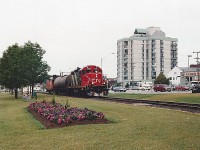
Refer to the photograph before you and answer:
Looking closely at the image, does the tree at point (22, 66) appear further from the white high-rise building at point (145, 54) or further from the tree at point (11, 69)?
the white high-rise building at point (145, 54)

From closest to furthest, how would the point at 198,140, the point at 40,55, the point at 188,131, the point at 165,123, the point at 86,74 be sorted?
1. the point at 198,140
2. the point at 188,131
3. the point at 165,123
4. the point at 86,74
5. the point at 40,55

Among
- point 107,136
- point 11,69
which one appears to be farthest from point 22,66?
point 107,136

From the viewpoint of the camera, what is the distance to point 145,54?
158875mm

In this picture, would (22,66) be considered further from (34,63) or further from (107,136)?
(107,136)

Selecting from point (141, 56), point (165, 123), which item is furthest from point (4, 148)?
point (141, 56)

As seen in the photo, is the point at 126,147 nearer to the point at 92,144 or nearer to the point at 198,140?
the point at 92,144

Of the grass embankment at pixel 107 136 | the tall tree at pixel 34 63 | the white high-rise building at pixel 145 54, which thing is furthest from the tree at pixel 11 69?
the white high-rise building at pixel 145 54

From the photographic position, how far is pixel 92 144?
10.6 metres

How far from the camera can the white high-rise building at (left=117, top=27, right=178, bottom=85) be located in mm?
157000

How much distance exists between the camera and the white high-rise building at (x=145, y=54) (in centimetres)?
15700

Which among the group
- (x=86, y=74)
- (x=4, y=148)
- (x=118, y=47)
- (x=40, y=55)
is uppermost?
(x=118, y=47)

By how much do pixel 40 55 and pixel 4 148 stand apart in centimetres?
5162

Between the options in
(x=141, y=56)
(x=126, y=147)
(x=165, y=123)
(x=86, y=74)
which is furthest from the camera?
(x=141, y=56)

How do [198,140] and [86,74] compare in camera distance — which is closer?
[198,140]
